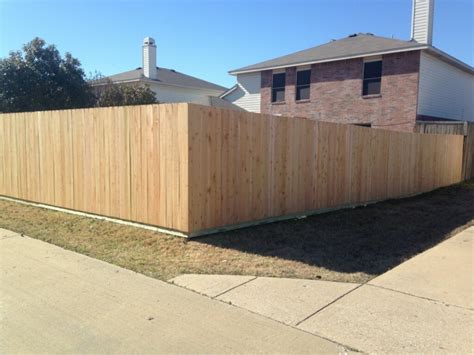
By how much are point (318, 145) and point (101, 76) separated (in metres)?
18.8

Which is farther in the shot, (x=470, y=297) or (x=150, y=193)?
(x=150, y=193)

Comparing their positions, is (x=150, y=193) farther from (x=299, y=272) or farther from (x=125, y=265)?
(x=299, y=272)

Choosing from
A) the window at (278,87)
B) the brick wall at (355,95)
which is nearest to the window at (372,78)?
the brick wall at (355,95)

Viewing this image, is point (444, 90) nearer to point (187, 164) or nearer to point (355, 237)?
point (355, 237)

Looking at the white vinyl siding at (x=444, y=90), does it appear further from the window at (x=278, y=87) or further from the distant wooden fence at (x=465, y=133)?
the window at (x=278, y=87)

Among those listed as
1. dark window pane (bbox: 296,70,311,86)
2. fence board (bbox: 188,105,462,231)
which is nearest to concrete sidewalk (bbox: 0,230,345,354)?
fence board (bbox: 188,105,462,231)

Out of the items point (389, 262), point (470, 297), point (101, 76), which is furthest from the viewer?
point (101, 76)

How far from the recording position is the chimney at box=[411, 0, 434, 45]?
18.7m

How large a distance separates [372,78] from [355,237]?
14.3 meters

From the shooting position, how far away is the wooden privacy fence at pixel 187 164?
653cm

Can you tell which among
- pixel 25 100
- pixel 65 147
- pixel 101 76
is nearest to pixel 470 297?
pixel 65 147

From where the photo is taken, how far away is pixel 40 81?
18844mm

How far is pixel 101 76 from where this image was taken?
24.3 metres

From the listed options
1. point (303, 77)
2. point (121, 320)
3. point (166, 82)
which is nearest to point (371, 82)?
point (303, 77)
